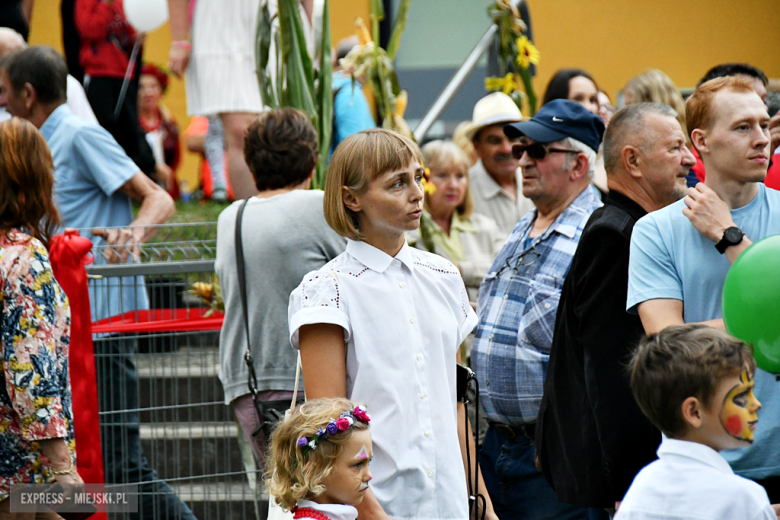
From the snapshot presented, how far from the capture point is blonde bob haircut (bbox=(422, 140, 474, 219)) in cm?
534

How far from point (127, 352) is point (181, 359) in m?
0.25

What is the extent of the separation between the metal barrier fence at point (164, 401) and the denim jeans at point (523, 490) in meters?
1.16

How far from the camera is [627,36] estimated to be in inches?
409

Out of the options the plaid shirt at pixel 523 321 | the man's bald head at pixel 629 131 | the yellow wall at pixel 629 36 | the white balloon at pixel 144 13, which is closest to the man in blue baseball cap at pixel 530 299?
the plaid shirt at pixel 523 321

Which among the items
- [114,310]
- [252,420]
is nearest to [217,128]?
[114,310]

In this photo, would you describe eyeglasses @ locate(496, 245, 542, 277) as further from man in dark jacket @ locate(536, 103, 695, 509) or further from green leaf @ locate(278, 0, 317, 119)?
green leaf @ locate(278, 0, 317, 119)

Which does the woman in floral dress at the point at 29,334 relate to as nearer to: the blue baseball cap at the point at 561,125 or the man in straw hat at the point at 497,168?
the blue baseball cap at the point at 561,125

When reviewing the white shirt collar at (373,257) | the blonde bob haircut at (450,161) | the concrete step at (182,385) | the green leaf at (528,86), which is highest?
the green leaf at (528,86)

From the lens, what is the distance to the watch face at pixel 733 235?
2.71 metres

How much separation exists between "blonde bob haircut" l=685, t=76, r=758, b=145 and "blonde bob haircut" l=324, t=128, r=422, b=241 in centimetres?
92

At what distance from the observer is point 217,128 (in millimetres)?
8109

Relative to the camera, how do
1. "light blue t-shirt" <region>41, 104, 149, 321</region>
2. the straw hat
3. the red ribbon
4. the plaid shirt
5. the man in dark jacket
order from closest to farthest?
1. the man in dark jacket
2. the plaid shirt
3. the red ribbon
4. "light blue t-shirt" <region>41, 104, 149, 321</region>
5. the straw hat

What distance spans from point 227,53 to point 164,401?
239 cm

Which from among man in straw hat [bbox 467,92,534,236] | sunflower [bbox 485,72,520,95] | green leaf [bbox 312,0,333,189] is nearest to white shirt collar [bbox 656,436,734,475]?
green leaf [bbox 312,0,333,189]
